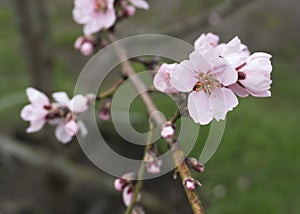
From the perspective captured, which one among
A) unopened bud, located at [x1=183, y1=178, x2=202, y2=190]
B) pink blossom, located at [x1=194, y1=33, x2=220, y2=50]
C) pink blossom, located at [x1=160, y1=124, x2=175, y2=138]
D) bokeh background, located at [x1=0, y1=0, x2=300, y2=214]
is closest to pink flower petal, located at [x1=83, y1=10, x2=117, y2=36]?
pink blossom, located at [x1=194, y1=33, x2=220, y2=50]

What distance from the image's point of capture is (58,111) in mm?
976

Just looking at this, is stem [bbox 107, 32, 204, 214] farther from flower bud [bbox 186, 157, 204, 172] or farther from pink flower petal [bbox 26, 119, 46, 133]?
pink flower petal [bbox 26, 119, 46, 133]

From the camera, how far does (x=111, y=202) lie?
8.68ft

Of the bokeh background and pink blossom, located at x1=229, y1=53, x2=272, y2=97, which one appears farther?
the bokeh background

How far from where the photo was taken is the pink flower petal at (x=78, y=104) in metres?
0.95

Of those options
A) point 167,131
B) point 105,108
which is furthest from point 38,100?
point 167,131

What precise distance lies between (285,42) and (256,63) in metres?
2.78

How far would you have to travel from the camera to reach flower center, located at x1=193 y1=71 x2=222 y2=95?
27.8 inches

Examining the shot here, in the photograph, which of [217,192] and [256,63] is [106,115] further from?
[217,192]

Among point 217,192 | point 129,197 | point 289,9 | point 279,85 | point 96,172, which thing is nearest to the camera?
point 129,197

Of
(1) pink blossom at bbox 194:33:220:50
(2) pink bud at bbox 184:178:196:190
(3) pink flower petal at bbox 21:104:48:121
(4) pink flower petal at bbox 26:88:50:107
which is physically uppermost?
(4) pink flower petal at bbox 26:88:50:107

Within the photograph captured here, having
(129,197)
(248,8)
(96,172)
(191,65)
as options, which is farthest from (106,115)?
(248,8)

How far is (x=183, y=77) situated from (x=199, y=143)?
152 cm

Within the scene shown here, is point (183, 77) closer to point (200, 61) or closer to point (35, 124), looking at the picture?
point (200, 61)
